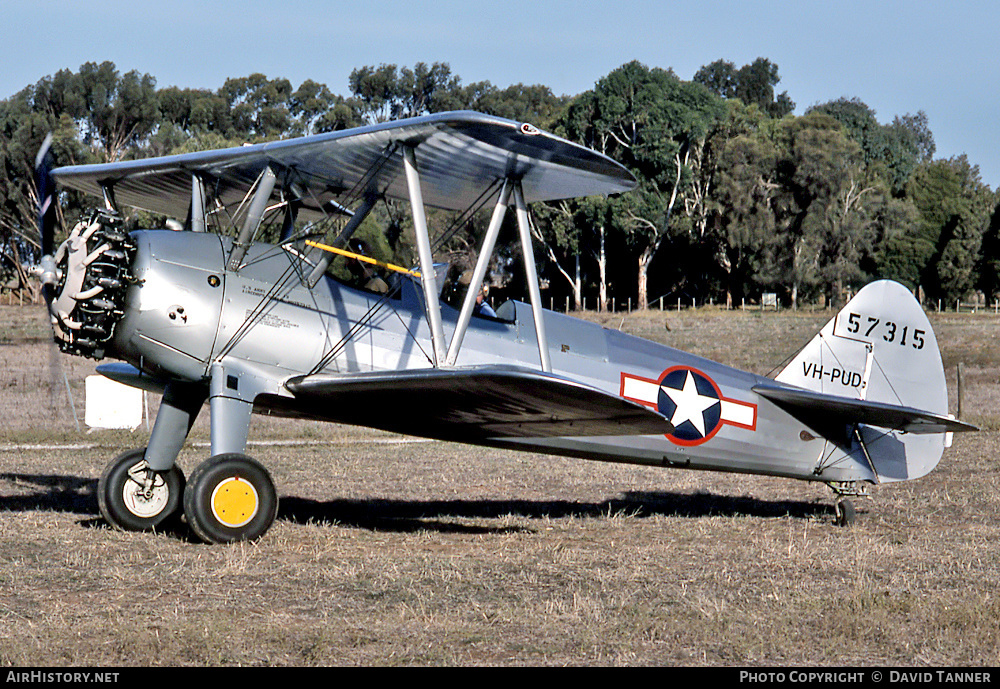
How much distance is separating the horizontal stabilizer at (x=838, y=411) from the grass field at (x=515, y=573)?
2.98 ft

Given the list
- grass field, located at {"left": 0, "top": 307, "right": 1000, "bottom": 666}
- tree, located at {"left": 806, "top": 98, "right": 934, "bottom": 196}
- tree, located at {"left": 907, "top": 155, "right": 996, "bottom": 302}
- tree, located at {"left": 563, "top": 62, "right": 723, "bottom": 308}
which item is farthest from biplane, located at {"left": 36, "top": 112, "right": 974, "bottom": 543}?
tree, located at {"left": 806, "top": 98, "right": 934, "bottom": 196}

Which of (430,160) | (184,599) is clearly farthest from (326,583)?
(430,160)

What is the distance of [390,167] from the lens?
876 centimetres

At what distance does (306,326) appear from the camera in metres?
8.34

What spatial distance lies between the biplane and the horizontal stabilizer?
3 centimetres

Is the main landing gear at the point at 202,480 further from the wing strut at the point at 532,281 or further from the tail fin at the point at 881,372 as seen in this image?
the tail fin at the point at 881,372

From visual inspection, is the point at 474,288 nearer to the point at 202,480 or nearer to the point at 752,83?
the point at 202,480

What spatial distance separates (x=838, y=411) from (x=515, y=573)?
3.99 m

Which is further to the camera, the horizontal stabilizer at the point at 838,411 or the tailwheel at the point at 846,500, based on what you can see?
the tailwheel at the point at 846,500

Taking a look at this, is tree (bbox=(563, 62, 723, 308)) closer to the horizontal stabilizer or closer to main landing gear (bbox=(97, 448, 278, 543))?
the horizontal stabilizer

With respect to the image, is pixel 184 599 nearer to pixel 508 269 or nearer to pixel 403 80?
pixel 508 269

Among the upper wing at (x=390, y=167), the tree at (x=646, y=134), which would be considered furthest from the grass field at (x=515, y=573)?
the tree at (x=646, y=134)

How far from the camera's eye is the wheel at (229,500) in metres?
7.59

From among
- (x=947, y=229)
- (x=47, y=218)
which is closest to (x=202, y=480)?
(x=47, y=218)
